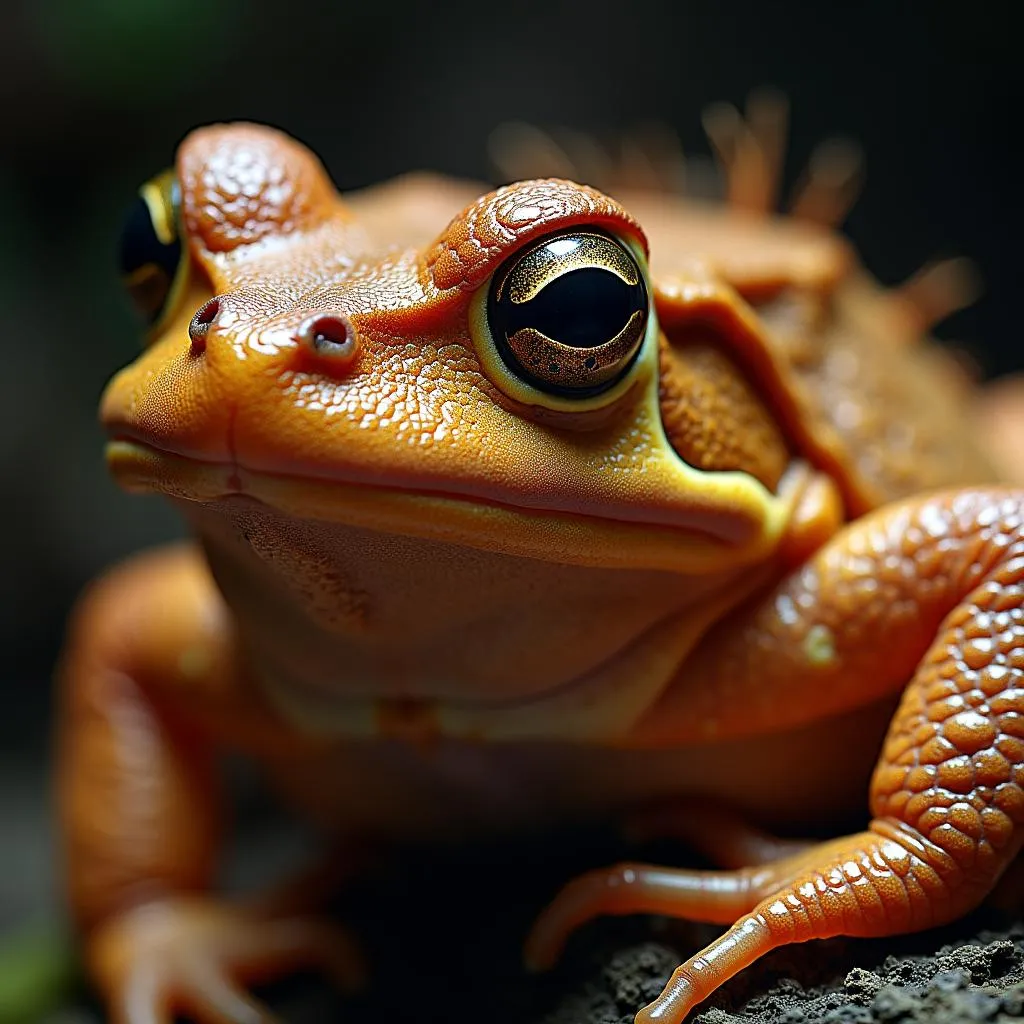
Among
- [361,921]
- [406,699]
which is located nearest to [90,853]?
→ [361,921]

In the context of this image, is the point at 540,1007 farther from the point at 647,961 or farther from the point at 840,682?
the point at 840,682

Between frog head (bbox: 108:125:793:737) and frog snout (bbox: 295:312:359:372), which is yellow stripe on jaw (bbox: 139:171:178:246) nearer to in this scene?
frog head (bbox: 108:125:793:737)

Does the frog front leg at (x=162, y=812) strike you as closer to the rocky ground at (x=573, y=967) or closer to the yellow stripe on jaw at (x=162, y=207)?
the rocky ground at (x=573, y=967)

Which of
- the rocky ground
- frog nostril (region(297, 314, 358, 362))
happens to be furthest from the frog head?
the rocky ground

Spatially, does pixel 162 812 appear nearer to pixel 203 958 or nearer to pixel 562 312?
pixel 203 958

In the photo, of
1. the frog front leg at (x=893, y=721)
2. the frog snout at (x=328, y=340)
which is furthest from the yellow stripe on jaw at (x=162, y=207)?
the frog front leg at (x=893, y=721)

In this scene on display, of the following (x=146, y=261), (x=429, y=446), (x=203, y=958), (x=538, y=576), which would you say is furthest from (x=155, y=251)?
(x=203, y=958)
